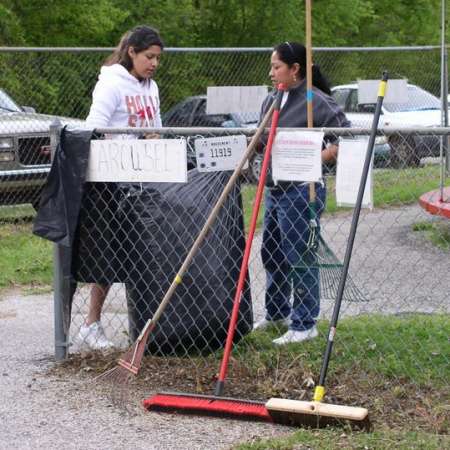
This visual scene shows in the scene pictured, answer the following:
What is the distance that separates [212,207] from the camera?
5.51m

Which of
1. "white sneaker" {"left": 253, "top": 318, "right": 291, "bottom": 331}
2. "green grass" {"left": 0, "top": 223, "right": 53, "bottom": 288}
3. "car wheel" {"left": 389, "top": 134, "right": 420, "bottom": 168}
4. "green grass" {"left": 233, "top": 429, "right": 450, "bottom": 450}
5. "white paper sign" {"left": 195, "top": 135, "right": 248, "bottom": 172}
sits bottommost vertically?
"green grass" {"left": 0, "top": 223, "right": 53, "bottom": 288}

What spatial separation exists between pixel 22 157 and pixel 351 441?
6.90 meters

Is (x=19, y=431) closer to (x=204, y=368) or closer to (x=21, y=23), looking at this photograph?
(x=204, y=368)

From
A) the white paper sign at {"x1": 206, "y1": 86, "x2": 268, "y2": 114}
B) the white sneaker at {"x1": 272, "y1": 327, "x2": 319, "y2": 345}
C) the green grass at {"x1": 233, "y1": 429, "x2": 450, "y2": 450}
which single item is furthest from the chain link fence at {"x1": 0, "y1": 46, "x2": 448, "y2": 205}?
the green grass at {"x1": 233, "y1": 429, "x2": 450, "y2": 450}

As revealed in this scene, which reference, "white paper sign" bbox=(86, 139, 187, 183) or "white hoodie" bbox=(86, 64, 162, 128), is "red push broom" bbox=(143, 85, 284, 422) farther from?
"white hoodie" bbox=(86, 64, 162, 128)

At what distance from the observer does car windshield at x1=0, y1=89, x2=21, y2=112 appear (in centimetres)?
1112

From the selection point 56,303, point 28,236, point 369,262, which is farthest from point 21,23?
point 56,303

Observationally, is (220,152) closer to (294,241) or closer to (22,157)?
(294,241)

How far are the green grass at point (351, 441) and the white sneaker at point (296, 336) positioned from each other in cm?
123

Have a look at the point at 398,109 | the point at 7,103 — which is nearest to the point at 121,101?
the point at 7,103

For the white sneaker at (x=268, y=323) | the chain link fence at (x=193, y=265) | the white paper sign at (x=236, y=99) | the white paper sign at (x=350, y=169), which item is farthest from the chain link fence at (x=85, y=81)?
the white paper sign at (x=350, y=169)

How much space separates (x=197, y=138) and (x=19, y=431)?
162cm

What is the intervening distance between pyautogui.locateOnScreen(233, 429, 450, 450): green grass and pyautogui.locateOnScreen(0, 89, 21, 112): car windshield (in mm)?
7300

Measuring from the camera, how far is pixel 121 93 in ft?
19.8
